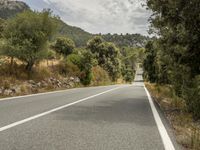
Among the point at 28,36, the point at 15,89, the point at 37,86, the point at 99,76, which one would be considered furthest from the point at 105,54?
the point at 15,89

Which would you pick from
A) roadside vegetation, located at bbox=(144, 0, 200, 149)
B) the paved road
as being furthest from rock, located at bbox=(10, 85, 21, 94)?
the paved road

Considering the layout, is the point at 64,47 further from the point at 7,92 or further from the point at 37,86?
the point at 7,92

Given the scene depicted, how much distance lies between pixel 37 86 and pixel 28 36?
12.5 feet

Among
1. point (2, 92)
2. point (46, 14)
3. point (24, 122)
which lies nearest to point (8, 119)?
point (24, 122)

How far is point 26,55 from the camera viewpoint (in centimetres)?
2538

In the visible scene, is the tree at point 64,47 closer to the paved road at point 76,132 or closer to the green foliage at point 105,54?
the green foliage at point 105,54

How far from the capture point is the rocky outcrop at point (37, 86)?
21.1 meters

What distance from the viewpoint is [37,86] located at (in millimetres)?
25672

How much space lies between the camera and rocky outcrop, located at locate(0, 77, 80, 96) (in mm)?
21055

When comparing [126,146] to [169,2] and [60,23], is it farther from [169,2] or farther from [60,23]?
[60,23]

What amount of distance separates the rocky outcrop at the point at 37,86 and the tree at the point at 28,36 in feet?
5.85

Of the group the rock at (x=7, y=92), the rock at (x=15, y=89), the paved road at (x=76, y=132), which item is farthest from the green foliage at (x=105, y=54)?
the paved road at (x=76, y=132)

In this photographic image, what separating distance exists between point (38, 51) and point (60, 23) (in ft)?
11.8

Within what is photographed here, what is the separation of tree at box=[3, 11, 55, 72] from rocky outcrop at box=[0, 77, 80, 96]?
178 centimetres
